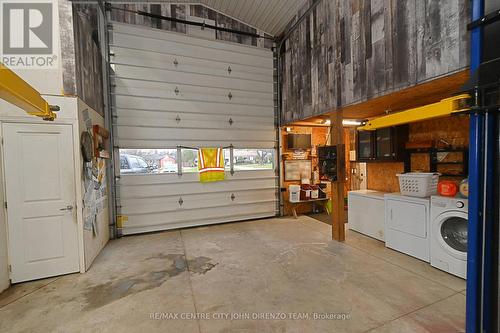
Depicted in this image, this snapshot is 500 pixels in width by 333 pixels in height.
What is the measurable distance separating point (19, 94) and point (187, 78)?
387 cm

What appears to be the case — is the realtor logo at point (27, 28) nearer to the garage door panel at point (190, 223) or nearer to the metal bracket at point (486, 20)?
the garage door panel at point (190, 223)

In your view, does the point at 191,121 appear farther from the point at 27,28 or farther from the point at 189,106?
the point at 27,28

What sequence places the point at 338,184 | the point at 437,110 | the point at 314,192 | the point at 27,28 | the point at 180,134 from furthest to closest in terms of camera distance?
the point at 314,192, the point at 180,134, the point at 338,184, the point at 27,28, the point at 437,110

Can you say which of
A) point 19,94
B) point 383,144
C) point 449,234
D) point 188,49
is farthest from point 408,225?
point 188,49

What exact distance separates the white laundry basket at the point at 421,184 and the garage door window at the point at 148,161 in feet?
14.8

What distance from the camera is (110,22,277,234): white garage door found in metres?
4.84

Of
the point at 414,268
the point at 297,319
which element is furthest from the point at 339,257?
the point at 297,319

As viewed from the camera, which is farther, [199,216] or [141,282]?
[199,216]

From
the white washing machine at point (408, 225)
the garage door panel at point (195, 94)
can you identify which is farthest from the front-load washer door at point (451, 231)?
the garage door panel at point (195, 94)

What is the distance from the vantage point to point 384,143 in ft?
14.3

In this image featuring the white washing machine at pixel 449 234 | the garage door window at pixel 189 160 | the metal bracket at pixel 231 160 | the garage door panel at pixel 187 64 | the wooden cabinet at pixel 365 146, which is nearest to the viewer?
the white washing machine at pixel 449 234

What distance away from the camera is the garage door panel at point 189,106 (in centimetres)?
482

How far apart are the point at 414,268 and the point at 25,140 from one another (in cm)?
541

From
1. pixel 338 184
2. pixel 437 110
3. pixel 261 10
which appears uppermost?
pixel 261 10
